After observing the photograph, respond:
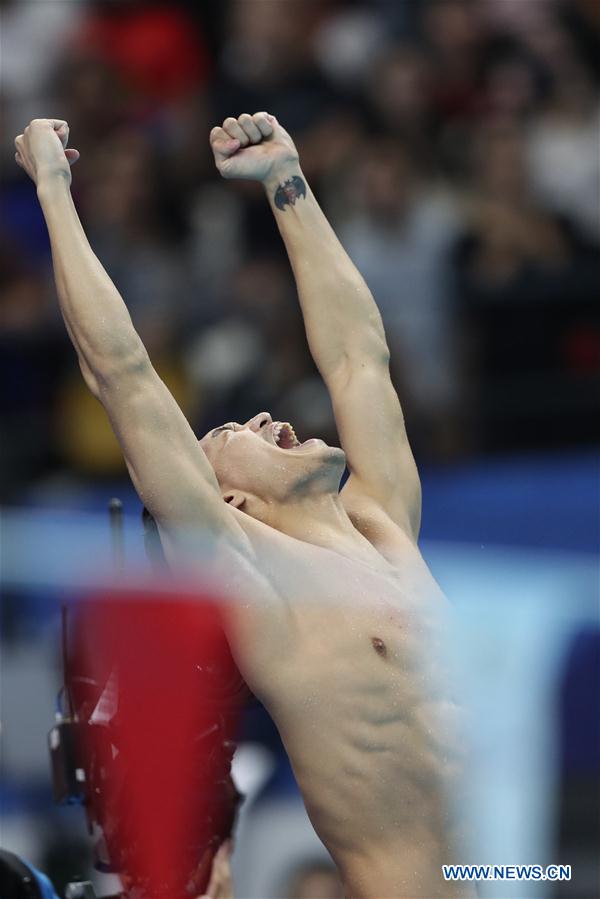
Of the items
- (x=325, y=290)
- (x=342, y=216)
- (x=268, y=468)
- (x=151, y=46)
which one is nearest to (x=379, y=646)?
(x=268, y=468)

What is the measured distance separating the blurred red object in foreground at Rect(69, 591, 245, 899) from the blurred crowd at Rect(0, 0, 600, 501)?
2.77 metres

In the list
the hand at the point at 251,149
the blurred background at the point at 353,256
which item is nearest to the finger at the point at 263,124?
the hand at the point at 251,149

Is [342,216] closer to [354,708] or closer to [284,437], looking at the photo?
[284,437]

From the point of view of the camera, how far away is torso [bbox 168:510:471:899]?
3910mm

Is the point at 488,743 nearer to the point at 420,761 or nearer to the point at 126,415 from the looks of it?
the point at 420,761

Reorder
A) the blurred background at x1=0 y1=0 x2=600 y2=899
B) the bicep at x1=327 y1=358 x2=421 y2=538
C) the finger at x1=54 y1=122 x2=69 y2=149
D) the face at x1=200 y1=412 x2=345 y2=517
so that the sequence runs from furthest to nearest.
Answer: the blurred background at x1=0 y1=0 x2=600 y2=899 → the bicep at x1=327 y1=358 x2=421 y2=538 → the face at x1=200 y1=412 x2=345 y2=517 → the finger at x1=54 y1=122 x2=69 y2=149

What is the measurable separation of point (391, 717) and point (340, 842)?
11.8 inches

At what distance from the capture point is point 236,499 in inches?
165

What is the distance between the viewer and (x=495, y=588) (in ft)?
21.6

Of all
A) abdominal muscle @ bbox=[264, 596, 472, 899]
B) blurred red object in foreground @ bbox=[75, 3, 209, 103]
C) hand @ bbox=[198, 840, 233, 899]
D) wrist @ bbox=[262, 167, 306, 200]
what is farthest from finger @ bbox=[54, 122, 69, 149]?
blurred red object in foreground @ bbox=[75, 3, 209, 103]

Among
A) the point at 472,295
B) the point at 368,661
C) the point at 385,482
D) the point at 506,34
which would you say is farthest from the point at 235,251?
the point at 368,661

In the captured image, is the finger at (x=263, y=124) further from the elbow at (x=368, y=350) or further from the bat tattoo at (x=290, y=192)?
the elbow at (x=368, y=350)

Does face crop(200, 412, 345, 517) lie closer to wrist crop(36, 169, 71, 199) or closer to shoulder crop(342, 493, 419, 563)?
shoulder crop(342, 493, 419, 563)

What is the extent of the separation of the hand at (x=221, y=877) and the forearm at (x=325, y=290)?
122cm
